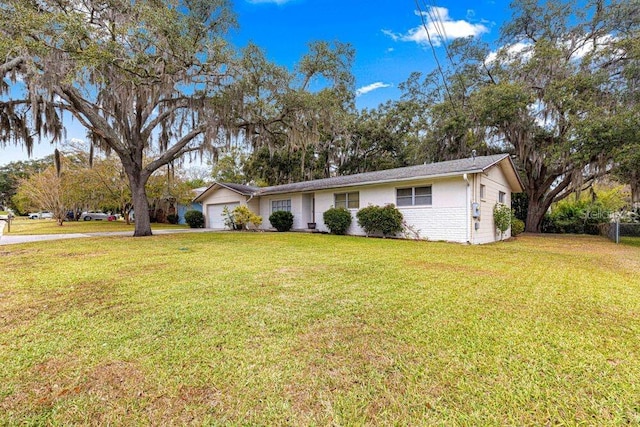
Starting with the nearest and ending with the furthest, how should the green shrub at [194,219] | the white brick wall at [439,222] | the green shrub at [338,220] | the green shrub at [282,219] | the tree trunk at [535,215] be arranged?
the white brick wall at [439,222]
the green shrub at [338,220]
the green shrub at [282,219]
the tree trunk at [535,215]
the green shrub at [194,219]

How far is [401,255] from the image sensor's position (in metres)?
7.32

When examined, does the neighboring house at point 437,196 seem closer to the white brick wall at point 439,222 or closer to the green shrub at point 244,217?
the white brick wall at point 439,222

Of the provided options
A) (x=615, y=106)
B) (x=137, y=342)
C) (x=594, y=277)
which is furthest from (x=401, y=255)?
(x=615, y=106)

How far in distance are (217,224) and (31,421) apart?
1890 cm

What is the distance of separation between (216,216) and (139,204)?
7491mm

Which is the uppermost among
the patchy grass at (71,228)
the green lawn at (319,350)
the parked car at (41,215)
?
the parked car at (41,215)

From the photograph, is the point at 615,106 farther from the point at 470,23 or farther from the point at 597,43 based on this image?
the point at 470,23

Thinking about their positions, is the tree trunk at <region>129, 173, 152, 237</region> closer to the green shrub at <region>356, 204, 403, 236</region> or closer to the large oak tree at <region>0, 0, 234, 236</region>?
the large oak tree at <region>0, 0, 234, 236</region>

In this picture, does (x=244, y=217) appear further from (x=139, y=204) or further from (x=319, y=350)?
(x=319, y=350)

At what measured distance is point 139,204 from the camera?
40.8ft

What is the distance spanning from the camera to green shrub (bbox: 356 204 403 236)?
11.7m

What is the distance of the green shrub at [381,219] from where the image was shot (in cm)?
1167

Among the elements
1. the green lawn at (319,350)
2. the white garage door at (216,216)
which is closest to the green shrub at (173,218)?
the white garage door at (216,216)

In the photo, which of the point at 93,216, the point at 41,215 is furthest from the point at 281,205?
the point at 41,215
